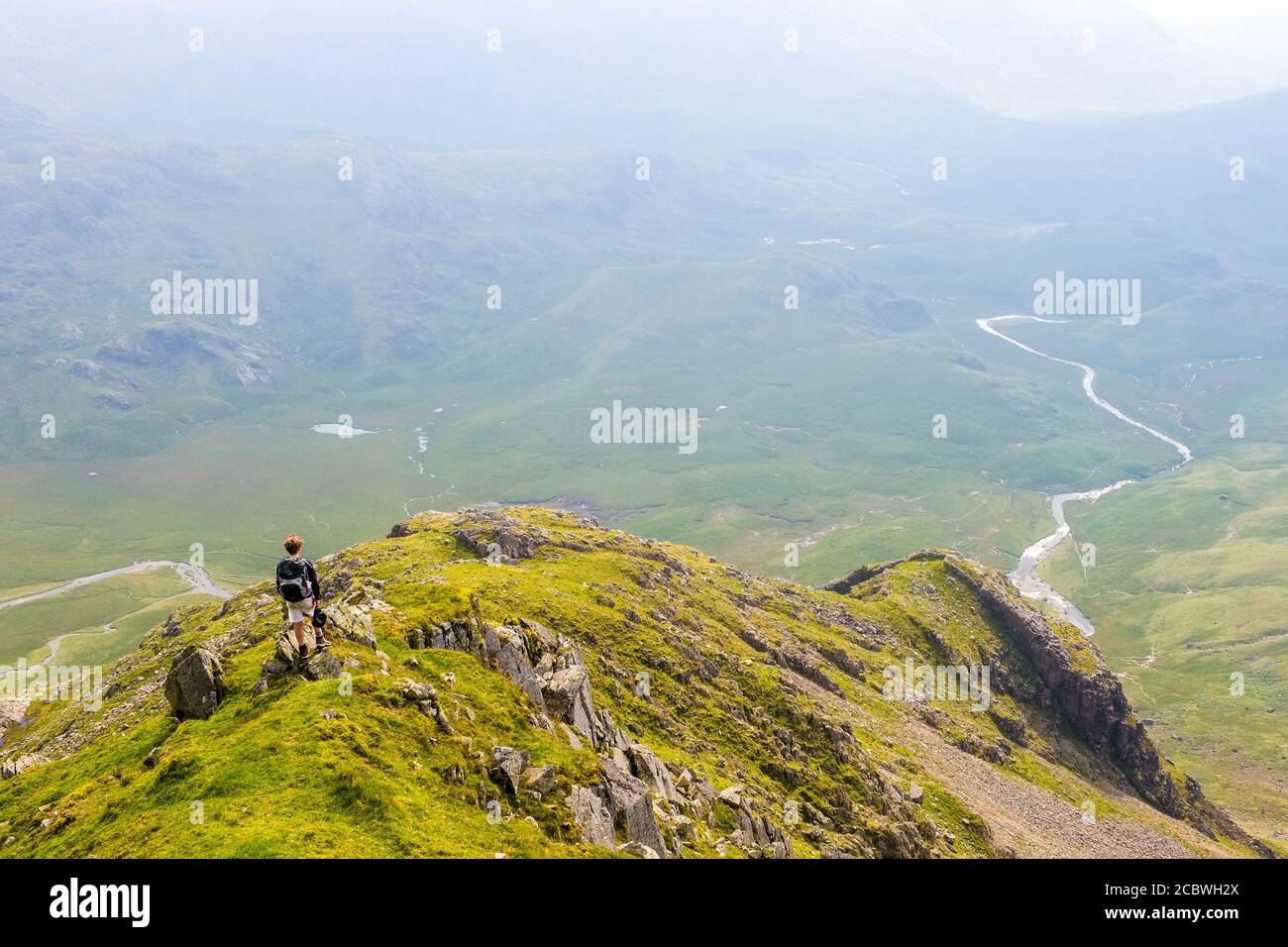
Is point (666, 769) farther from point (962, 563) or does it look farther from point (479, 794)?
point (962, 563)

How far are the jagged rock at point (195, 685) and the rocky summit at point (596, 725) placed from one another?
148 millimetres

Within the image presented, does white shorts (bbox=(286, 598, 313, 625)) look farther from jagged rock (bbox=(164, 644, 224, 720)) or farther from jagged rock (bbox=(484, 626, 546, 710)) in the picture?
jagged rock (bbox=(484, 626, 546, 710))

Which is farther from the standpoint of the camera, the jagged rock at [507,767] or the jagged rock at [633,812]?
the jagged rock at [633,812]

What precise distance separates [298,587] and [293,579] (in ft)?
1.43

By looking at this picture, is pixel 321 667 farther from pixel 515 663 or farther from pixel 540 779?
pixel 515 663

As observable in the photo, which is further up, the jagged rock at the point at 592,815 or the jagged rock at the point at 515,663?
the jagged rock at the point at 515,663

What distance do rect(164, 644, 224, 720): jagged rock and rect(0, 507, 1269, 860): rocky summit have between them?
148 mm

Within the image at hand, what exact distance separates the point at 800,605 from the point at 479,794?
92.9 m

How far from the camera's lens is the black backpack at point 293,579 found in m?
35.9

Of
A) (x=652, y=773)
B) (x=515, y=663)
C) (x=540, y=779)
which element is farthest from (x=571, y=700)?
(x=540, y=779)

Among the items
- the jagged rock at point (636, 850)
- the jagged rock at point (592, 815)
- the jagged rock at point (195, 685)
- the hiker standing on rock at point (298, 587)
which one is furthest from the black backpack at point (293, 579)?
the jagged rock at point (636, 850)

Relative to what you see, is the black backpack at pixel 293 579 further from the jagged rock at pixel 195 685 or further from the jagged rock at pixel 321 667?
the jagged rock at pixel 195 685

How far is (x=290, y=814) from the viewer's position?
102 ft
